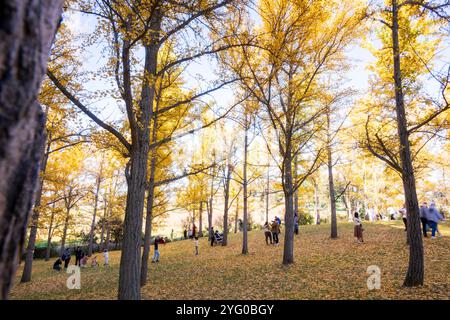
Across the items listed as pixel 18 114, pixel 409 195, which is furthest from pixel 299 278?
pixel 18 114

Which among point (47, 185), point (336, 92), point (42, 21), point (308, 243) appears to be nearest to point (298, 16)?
point (336, 92)

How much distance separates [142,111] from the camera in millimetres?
4930

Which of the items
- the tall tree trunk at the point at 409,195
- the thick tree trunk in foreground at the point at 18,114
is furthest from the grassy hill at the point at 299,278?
the thick tree trunk in foreground at the point at 18,114

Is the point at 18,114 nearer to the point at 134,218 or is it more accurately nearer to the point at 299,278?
the point at 134,218

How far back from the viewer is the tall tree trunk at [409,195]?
18.5ft

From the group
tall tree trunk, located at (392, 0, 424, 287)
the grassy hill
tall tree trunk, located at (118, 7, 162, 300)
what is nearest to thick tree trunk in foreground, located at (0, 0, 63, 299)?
tall tree trunk, located at (118, 7, 162, 300)

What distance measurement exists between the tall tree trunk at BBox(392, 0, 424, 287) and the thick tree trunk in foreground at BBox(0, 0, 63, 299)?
7.22 m

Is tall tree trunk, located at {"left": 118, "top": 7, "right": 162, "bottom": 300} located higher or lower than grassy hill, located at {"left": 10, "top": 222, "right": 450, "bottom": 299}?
higher

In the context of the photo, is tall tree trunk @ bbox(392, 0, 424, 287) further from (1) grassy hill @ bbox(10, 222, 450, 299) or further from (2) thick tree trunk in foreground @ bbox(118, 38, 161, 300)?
(2) thick tree trunk in foreground @ bbox(118, 38, 161, 300)

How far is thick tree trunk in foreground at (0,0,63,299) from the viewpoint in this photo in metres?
0.79

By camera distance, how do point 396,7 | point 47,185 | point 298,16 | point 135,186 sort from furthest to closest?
1. point 47,185
2. point 396,7
3. point 298,16
4. point 135,186

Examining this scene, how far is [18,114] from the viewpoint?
0.83 metres
